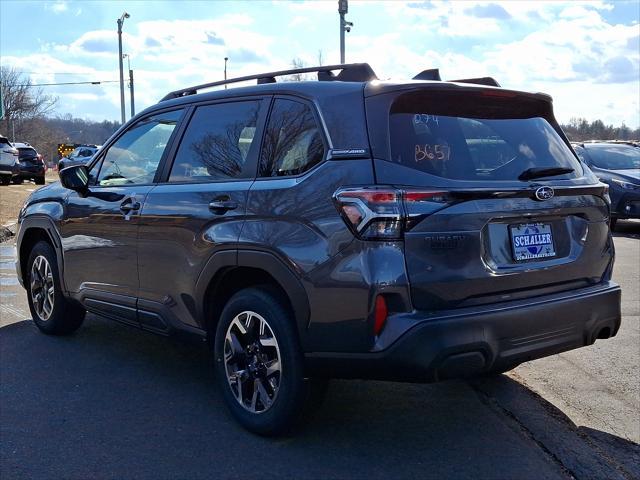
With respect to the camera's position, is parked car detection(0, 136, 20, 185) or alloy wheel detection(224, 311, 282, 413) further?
parked car detection(0, 136, 20, 185)

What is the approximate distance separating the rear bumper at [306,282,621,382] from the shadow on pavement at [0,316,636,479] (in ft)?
1.65

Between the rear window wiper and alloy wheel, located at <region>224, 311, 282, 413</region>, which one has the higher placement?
the rear window wiper

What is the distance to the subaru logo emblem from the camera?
145 inches

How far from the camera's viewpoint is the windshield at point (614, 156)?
13.7m

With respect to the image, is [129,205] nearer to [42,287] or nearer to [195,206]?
[195,206]

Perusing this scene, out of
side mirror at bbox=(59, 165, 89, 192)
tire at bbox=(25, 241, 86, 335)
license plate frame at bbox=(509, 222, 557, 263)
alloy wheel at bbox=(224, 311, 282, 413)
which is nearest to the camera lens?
license plate frame at bbox=(509, 222, 557, 263)

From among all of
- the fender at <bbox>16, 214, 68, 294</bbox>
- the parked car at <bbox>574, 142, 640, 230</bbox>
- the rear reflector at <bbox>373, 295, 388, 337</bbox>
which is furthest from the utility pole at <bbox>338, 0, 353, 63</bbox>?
the rear reflector at <bbox>373, 295, 388, 337</bbox>

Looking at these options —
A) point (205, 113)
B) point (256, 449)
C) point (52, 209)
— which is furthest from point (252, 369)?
point (52, 209)

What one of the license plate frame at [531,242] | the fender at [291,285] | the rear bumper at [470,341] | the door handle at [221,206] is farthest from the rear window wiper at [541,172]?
the door handle at [221,206]

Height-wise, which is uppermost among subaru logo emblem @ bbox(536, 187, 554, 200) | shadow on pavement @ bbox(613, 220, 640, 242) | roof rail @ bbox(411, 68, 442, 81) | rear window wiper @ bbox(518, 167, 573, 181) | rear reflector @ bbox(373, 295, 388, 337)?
roof rail @ bbox(411, 68, 442, 81)

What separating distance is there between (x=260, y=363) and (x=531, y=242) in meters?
1.58

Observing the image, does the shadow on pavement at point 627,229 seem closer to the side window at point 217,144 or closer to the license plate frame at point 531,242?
the license plate frame at point 531,242

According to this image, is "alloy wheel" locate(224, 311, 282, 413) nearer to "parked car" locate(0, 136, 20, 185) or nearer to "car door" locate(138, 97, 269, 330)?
"car door" locate(138, 97, 269, 330)

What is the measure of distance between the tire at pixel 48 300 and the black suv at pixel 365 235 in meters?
1.47
